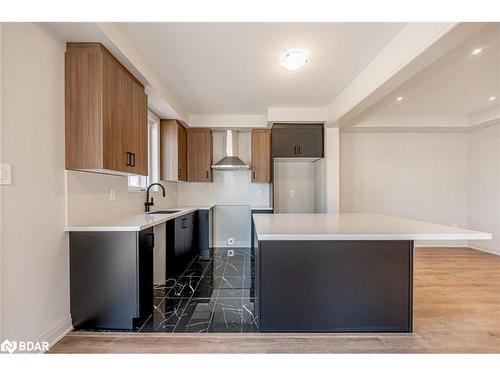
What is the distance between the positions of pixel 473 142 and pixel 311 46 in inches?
182

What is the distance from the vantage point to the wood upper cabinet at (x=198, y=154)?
481 centimetres

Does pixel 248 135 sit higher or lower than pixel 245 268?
higher

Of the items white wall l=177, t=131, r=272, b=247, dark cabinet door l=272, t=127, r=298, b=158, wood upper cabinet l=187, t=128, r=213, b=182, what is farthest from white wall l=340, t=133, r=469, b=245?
wood upper cabinet l=187, t=128, r=213, b=182

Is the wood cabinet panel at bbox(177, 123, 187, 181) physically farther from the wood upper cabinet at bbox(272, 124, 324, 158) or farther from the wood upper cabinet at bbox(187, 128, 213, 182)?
the wood upper cabinet at bbox(272, 124, 324, 158)

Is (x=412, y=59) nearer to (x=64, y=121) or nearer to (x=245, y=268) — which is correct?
(x=64, y=121)

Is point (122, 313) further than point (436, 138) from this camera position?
No

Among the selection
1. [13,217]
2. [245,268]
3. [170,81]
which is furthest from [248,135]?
[13,217]

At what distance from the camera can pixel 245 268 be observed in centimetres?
378

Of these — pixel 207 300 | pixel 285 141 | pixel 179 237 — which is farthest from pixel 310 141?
pixel 207 300

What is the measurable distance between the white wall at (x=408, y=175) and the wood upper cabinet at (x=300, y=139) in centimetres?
112

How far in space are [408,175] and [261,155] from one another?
9.85ft

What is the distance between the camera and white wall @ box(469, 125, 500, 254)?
179 inches

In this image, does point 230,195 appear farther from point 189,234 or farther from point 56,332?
point 56,332
